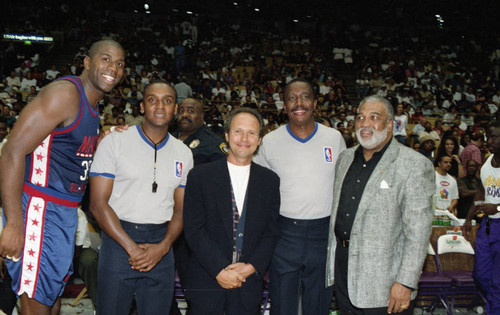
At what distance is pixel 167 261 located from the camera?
2.69 meters

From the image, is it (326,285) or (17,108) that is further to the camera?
(17,108)

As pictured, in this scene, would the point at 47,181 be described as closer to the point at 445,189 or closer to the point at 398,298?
the point at 398,298

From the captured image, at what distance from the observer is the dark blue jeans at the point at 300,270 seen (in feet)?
9.66

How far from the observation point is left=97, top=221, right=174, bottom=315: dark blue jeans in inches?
98.7

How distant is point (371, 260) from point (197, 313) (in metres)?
1.10

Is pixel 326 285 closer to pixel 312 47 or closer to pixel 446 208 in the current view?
pixel 446 208

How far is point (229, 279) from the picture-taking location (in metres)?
2.47

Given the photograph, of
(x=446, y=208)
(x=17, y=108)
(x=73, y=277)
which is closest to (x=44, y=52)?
(x=17, y=108)

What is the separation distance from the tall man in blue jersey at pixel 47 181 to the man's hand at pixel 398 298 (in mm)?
1904

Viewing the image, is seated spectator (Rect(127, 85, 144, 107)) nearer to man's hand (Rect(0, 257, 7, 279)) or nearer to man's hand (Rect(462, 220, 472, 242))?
man's hand (Rect(0, 257, 7, 279))

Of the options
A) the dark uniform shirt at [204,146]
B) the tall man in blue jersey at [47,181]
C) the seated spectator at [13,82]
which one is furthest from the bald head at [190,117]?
the seated spectator at [13,82]

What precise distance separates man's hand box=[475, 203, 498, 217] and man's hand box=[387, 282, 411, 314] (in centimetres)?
191

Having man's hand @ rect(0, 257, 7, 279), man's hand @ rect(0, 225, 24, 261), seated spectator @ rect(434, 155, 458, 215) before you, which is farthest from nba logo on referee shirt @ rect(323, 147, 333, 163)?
seated spectator @ rect(434, 155, 458, 215)

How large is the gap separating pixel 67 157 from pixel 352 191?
1.75 metres
